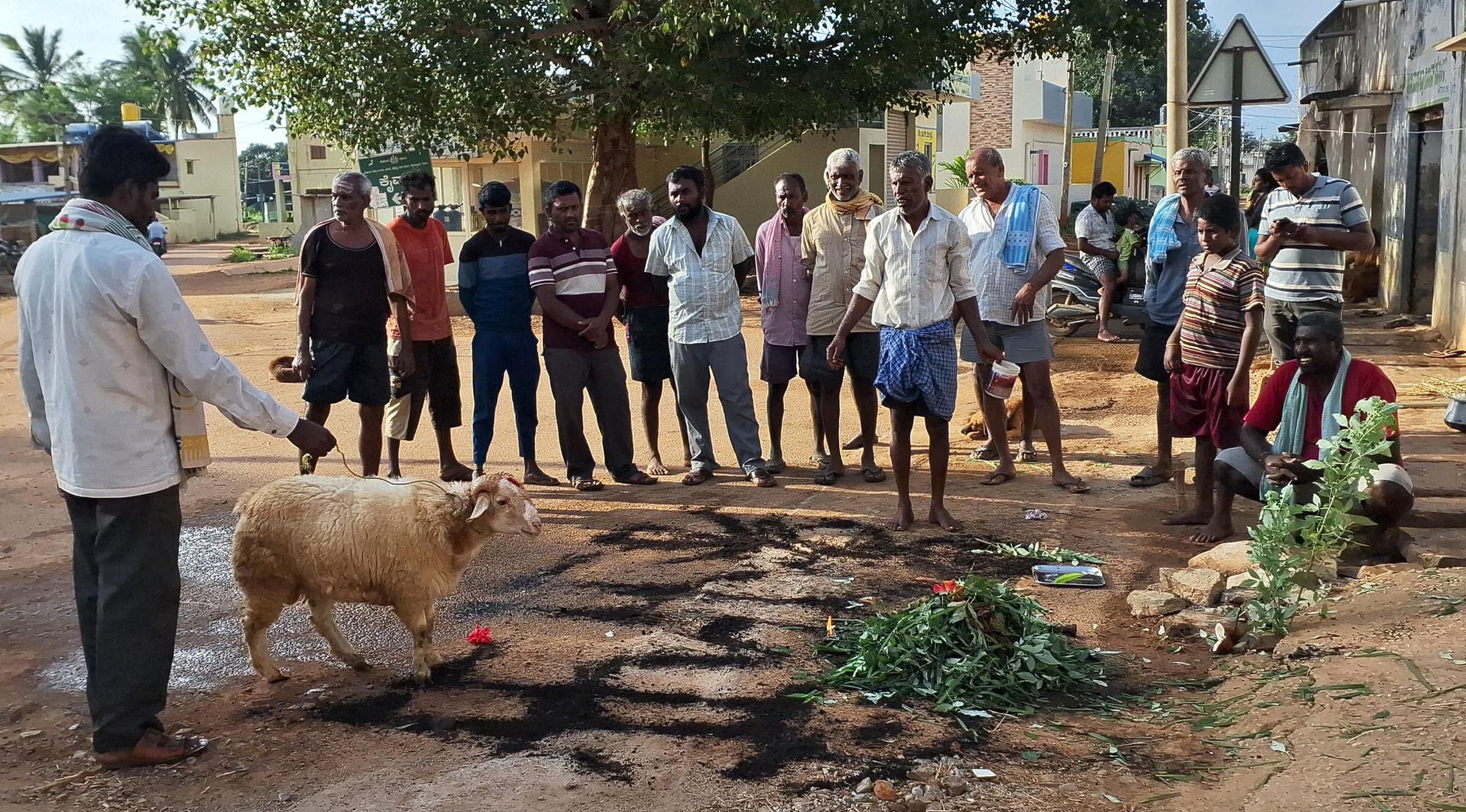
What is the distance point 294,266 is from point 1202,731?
31678 mm

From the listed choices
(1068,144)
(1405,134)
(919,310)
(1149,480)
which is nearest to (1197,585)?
(919,310)

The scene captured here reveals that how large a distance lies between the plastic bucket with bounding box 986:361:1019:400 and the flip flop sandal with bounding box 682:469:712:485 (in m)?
2.04

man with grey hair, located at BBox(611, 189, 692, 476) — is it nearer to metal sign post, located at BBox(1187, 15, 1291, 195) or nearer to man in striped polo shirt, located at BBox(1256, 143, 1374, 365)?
man in striped polo shirt, located at BBox(1256, 143, 1374, 365)

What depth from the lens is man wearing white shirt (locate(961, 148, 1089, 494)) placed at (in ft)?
23.9

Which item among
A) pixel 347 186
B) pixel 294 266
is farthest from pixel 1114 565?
pixel 294 266

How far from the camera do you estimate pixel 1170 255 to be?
711 cm

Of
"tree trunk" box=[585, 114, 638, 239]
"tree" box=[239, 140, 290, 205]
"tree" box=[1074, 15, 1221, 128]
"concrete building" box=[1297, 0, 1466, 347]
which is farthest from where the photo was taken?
"tree" box=[239, 140, 290, 205]

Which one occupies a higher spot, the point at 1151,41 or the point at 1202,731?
the point at 1151,41

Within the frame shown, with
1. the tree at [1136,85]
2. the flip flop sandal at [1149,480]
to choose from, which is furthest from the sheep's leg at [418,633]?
the tree at [1136,85]

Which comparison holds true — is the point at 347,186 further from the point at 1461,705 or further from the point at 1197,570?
the point at 1461,705

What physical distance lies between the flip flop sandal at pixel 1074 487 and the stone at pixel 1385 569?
208 centimetres

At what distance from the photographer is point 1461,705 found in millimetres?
3701

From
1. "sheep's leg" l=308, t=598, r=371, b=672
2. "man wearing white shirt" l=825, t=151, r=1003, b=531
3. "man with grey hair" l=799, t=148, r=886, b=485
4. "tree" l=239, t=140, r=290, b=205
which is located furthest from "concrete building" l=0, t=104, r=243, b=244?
"sheep's leg" l=308, t=598, r=371, b=672

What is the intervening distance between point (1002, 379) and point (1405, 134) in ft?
37.3
